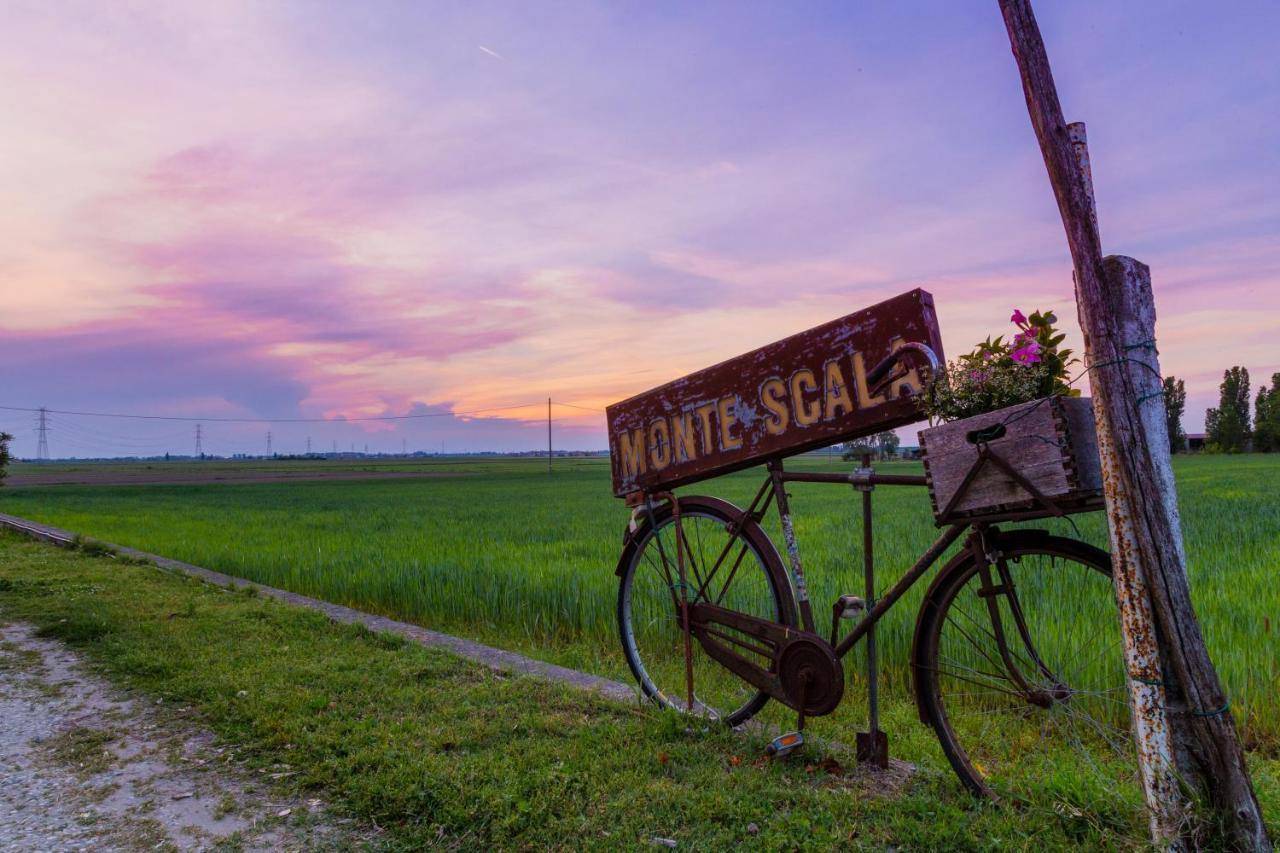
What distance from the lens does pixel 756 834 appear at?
2352mm

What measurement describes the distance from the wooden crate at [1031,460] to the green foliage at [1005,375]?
83 mm

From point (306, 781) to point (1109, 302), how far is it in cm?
316

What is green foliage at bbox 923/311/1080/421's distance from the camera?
2391 millimetres

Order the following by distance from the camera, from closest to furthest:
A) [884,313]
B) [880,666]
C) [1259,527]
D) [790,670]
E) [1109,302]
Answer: [1109,302]
[884,313]
[790,670]
[880,666]
[1259,527]

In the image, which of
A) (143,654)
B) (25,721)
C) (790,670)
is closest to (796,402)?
(790,670)

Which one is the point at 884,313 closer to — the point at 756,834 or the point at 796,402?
the point at 796,402

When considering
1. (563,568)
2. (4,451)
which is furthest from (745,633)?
(4,451)

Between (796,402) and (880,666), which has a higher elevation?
(796,402)

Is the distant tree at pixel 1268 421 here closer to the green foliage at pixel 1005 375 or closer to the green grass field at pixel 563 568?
the green grass field at pixel 563 568

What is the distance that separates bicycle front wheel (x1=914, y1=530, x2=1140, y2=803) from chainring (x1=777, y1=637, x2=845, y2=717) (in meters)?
0.32

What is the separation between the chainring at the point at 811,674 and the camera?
112 inches

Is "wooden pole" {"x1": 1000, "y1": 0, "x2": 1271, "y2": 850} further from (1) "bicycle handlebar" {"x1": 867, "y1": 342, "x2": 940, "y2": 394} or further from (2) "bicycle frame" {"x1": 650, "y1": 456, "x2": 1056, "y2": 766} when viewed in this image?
(1) "bicycle handlebar" {"x1": 867, "y1": 342, "x2": 940, "y2": 394}

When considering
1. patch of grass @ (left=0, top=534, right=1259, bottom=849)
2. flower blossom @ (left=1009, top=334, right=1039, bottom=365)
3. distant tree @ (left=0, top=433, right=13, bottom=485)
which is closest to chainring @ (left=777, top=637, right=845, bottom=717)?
patch of grass @ (left=0, top=534, right=1259, bottom=849)

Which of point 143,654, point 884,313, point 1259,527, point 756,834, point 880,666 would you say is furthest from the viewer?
point 1259,527
